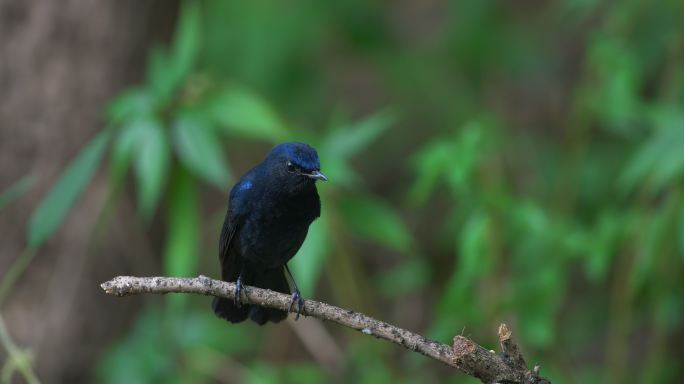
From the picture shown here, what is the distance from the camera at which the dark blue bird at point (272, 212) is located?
14.1 feet

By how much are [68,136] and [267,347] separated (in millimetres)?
2192

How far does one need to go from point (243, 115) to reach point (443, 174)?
1.17 m

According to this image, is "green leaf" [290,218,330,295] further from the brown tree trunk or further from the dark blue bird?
the brown tree trunk

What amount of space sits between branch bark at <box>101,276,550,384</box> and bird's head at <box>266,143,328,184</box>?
1.33 metres

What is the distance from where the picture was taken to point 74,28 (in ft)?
21.1

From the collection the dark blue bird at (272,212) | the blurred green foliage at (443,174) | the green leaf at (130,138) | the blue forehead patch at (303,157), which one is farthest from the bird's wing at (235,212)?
the green leaf at (130,138)

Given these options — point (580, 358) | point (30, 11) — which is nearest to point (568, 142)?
point (580, 358)

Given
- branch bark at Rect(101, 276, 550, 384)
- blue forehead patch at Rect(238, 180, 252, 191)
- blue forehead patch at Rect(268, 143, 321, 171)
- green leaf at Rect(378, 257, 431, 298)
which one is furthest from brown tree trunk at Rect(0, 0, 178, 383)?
branch bark at Rect(101, 276, 550, 384)

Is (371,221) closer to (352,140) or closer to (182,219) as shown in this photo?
(352,140)

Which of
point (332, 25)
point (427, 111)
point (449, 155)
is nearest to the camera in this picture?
point (449, 155)

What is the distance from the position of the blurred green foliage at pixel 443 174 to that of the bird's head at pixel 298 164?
0.37m

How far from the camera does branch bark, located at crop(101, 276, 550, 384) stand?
2816mm

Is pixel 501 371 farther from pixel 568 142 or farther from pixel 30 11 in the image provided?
pixel 30 11

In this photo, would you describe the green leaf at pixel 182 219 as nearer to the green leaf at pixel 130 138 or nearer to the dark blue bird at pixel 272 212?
the green leaf at pixel 130 138
